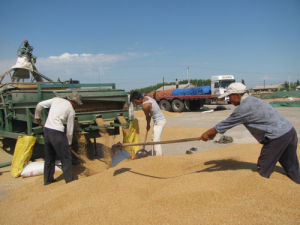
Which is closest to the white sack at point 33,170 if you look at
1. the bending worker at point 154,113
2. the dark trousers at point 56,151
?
the dark trousers at point 56,151

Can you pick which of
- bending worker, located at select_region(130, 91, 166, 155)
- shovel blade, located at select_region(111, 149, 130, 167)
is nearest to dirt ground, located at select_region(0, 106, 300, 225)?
shovel blade, located at select_region(111, 149, 130, 167)

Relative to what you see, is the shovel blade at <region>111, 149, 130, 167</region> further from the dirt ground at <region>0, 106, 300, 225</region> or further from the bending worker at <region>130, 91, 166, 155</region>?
the dirt ground at <region>0, 106, 300, 225</region>

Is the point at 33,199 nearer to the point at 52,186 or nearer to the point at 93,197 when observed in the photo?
the point at 52,186

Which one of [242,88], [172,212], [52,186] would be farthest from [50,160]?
[242,88]

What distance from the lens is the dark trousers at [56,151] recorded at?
12.8ft

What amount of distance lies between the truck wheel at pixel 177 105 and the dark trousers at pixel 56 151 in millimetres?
14995

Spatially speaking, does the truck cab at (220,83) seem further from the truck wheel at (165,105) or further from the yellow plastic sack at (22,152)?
the yellow plastic sack at (22,152)

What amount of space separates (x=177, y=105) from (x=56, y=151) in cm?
1550

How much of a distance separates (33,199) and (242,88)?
3.28 metres

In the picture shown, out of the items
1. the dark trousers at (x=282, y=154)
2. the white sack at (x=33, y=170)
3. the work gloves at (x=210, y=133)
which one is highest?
the work gloves at (x=210, y=133)

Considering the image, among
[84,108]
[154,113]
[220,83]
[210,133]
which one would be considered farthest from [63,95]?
[220,83]

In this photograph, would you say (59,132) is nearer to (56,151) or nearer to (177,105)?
(56,151)

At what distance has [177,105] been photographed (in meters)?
18.9

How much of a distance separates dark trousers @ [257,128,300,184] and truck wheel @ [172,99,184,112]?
15651 millimetres
